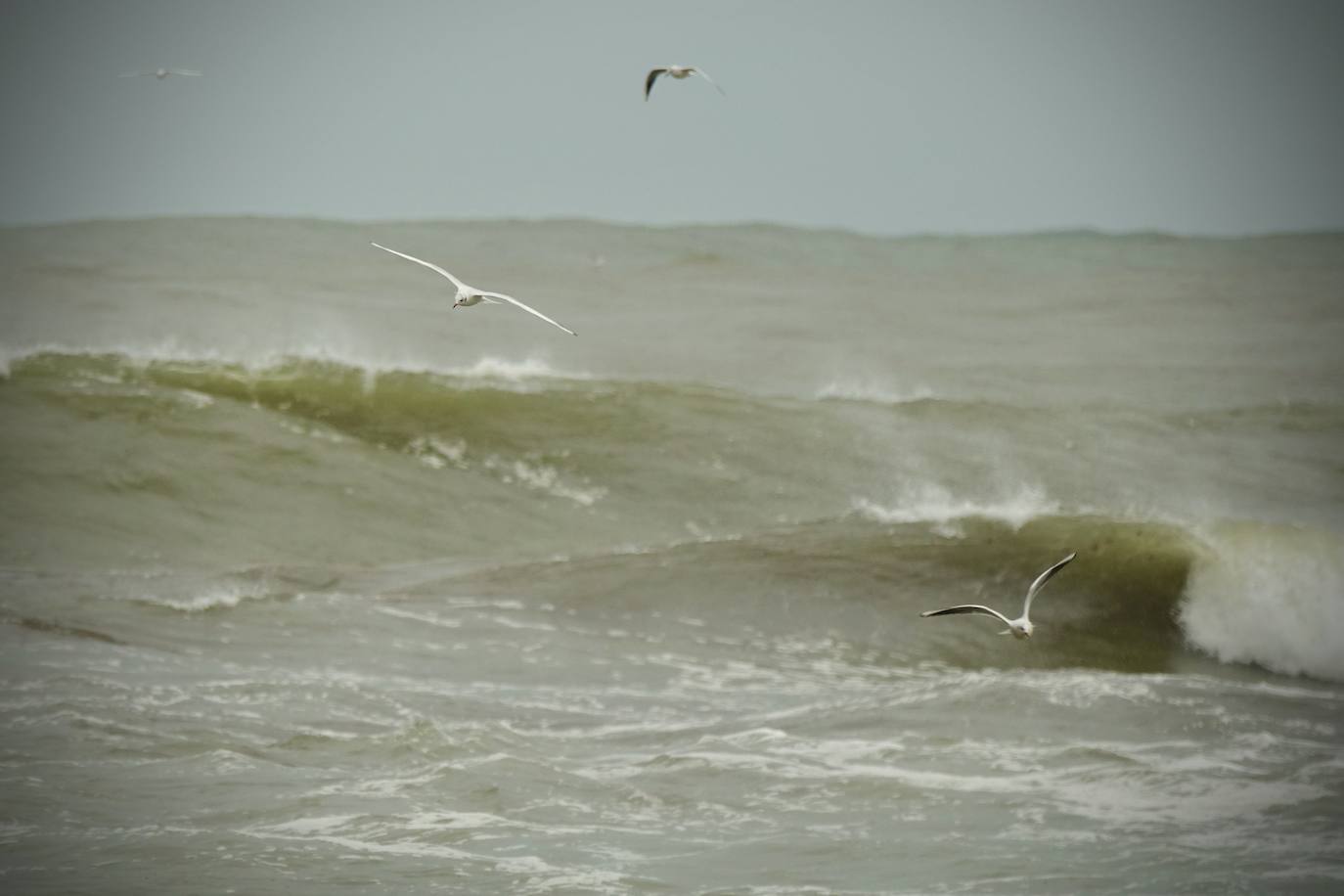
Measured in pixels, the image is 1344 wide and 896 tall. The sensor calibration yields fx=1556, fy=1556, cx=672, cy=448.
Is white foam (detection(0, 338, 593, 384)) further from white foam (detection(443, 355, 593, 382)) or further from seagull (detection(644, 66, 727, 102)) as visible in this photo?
seagull (detection(644, 66, 727, 102))

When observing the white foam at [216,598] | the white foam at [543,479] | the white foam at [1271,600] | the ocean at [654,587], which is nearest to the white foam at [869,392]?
the ocean at [654,587]

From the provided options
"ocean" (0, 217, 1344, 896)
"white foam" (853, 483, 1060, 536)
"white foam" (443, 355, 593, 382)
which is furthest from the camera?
"white foam" (443, 355, 593, 382)

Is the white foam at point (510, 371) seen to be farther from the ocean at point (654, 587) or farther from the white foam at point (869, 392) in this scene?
the white foam at point (869, 392)

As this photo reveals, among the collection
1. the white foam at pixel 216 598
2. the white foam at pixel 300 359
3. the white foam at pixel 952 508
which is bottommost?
the white foam at pixel 216 598

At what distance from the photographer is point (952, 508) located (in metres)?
14.5

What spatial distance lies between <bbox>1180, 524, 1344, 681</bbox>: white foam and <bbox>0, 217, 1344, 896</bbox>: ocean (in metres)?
0.05

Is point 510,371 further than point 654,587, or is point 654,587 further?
point 510,371

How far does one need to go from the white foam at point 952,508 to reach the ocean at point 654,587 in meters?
0.09

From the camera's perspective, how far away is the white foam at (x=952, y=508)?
538 inches

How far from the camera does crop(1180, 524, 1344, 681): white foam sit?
36.0 ft

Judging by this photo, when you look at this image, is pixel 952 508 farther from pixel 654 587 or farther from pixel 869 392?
pixel 869 392

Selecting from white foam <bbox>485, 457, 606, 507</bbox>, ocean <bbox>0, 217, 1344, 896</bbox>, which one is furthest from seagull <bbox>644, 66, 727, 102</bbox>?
white foam <bbox>485, 457, 606, 507</bbox>

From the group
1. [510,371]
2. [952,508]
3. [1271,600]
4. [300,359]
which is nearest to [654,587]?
[952,508]

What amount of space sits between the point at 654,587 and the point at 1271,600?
4657mm
